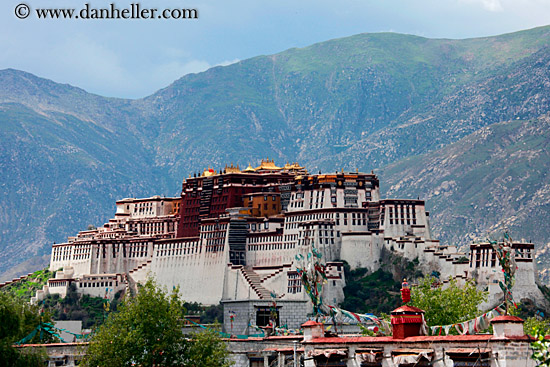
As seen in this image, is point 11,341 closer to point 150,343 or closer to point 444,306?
point 150,343

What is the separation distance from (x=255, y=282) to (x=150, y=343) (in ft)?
406

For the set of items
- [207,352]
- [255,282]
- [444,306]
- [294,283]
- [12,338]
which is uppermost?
[255,282]

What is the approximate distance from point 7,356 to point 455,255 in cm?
12925

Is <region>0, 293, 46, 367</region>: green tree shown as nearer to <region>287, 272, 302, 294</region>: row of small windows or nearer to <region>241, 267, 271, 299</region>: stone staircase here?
<region>287, 272, 302, 294</region>: row of small windows

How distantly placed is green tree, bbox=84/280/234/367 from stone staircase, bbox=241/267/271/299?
369ft

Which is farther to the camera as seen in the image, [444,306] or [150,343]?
[444,306]

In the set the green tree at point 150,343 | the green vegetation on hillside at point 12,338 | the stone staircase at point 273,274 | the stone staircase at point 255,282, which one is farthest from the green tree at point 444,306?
the stone staircase at point 273,274

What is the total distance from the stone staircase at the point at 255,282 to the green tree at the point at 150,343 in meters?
112

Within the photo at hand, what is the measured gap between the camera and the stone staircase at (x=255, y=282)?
617ft

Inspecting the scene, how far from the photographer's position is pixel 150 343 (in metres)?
70.2

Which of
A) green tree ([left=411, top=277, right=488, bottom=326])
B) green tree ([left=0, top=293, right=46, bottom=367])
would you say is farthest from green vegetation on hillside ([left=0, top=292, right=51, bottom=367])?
green tree ([left=411, top=277, right=488, bottom=326])

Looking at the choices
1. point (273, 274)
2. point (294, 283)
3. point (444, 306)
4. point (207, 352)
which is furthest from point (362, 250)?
point (207, 352)

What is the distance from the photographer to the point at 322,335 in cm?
5322

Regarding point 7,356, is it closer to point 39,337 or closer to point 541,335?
point 39,337
